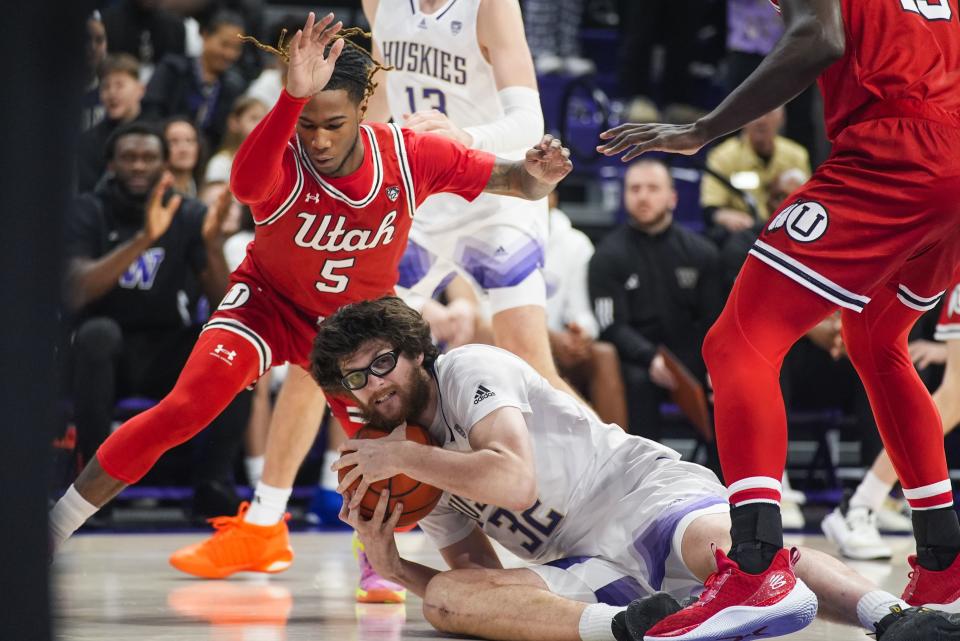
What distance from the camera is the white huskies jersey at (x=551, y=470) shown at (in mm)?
3348

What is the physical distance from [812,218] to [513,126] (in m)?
1.76

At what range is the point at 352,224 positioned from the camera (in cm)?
399

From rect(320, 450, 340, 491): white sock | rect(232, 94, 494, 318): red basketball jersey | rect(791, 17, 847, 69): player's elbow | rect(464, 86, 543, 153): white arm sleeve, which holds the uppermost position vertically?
rect(791, 17, 847, 69): player's elbow

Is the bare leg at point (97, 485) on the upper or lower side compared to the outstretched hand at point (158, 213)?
Answer: lower

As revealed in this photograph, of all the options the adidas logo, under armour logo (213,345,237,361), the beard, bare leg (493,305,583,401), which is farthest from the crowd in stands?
the adidas logo

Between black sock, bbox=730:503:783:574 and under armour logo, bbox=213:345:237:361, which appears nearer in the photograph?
black sock, bbox=730:503:783:574

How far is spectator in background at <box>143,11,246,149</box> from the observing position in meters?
8.82

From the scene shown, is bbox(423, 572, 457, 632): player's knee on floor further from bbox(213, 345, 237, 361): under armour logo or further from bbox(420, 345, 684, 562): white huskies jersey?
bbox(213, 345, 237, 361): under armour logo

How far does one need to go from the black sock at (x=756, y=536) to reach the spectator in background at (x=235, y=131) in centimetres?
569

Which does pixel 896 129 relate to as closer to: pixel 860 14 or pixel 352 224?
pixel 860 14

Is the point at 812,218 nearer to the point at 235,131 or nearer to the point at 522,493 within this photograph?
the point at 522,493

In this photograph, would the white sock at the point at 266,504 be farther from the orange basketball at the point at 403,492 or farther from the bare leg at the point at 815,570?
the bare leg at the point at 815,570

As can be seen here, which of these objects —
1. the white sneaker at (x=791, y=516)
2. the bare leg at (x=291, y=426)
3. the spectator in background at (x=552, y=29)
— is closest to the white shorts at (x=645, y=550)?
the bare leg at (x=291, y=426)

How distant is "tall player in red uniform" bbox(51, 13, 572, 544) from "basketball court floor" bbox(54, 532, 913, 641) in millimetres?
393
